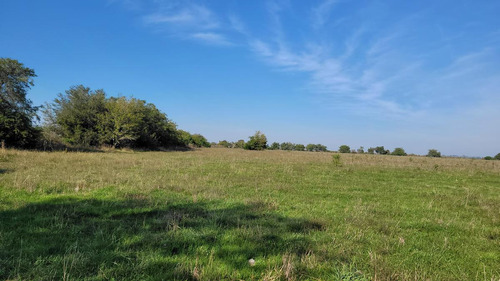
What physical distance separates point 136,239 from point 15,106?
2691 centimetres

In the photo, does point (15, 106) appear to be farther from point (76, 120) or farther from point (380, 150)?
point (380, 150)

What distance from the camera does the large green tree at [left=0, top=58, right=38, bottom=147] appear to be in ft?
68.9

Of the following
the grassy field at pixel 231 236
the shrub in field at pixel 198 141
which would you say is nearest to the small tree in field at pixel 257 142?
the shrub in field at pixel 198 141

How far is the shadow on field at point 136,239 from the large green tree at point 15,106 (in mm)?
21840

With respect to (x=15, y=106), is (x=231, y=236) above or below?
below

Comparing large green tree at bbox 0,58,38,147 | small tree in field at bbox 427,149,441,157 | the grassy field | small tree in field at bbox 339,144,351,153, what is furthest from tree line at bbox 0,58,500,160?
small tree in field at bbox 339,144,351,153

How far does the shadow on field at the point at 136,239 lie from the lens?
10.6ft

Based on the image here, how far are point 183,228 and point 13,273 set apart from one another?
94.2 inches

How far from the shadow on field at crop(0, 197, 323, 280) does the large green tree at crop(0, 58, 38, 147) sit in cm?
2184

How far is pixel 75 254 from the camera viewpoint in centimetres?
342

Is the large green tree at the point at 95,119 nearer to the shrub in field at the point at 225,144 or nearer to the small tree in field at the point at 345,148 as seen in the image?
the shrub in field at the point at 225,144

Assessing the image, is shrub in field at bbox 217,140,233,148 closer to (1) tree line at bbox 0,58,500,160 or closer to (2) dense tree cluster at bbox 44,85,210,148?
(1) tree line at bbox 0,58,500,160

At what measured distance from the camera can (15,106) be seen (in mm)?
21859

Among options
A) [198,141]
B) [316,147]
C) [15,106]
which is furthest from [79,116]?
[316,147]
